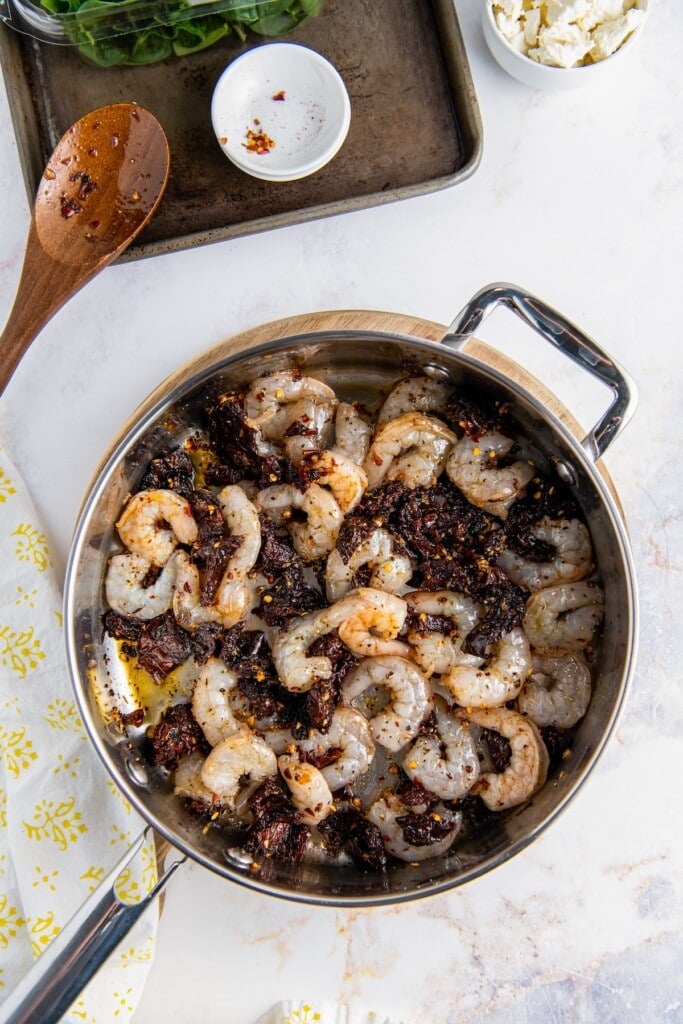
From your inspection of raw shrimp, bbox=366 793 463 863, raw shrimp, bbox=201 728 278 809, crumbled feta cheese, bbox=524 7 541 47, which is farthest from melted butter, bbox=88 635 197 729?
crumbled feta cheese, bbox=524 7 541 47

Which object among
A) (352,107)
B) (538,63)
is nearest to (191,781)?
(352,107)

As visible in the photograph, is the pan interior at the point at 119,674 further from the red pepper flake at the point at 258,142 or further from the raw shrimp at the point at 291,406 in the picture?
the red pepper flake at the point at 258,142

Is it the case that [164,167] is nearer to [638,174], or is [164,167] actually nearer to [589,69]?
[589,69]

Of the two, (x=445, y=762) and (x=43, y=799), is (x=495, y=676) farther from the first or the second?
(x=43, y=799)

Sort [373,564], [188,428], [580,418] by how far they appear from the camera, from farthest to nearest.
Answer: [580,418], [188,428], [373,564]

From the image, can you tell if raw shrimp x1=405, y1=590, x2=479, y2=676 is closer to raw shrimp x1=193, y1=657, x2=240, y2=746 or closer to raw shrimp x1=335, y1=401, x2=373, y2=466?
raw shrimp x1=335, y1=401, x2=373, y2=466

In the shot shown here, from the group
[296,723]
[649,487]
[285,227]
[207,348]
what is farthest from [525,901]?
[285,227]
